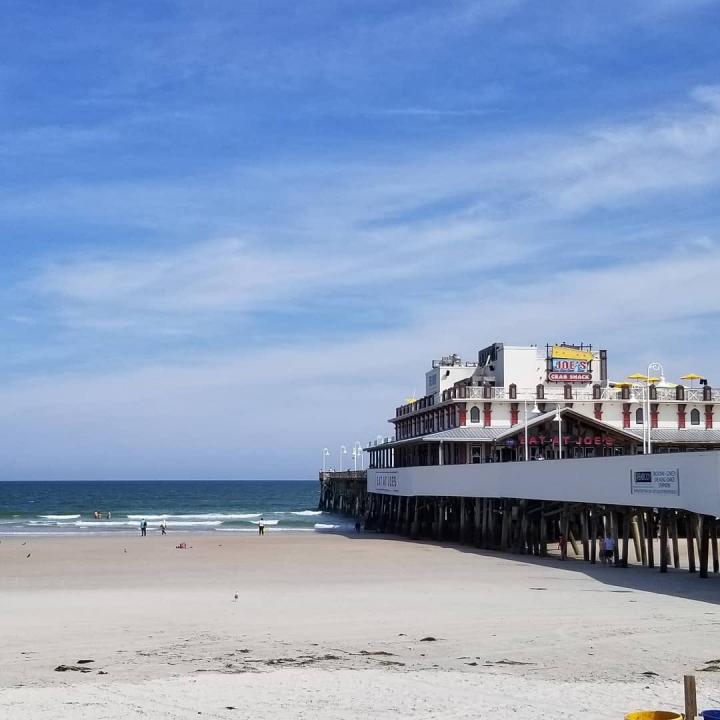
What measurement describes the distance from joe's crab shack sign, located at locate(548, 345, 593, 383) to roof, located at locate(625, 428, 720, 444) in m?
4.65

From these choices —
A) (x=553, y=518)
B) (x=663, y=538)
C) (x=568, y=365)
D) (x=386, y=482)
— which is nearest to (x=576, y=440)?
(x=553, y=518)

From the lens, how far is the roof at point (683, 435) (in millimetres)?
52281

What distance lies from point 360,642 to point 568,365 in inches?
1705

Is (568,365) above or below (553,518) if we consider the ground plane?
above

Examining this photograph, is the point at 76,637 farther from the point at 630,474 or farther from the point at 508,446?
the point at 508,446

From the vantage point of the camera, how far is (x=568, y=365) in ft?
190

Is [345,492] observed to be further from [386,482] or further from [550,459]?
[550,459]

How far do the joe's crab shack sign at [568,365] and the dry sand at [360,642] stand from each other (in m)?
27.3

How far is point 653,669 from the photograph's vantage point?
46.9 feet

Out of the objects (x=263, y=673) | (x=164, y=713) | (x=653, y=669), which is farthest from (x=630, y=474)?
(x=164, y=713)

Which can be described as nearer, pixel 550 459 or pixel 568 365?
pixel 550 459

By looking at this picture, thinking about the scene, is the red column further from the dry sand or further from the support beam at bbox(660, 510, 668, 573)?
the support beam at bbox(660, 510, 668, 573)

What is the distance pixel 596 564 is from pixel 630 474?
14.6 feet

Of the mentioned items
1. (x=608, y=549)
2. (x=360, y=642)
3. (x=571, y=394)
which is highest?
(x=571, y=394)
